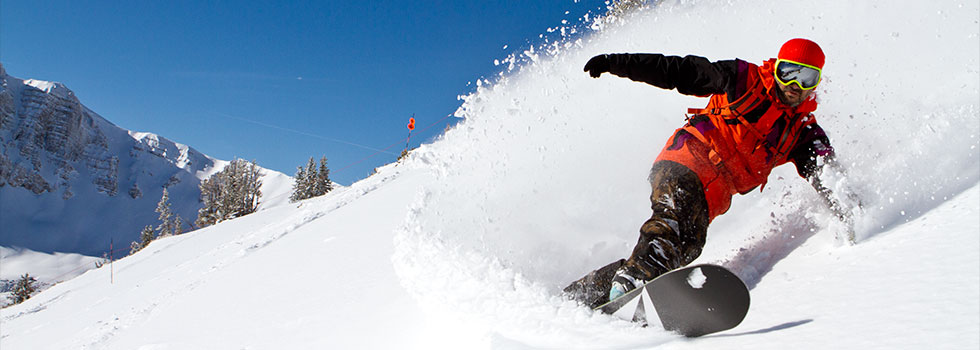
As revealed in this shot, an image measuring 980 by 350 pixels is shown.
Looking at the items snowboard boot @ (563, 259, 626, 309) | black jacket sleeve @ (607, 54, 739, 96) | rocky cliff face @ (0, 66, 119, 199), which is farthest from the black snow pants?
rocky cliff face @ (0, 66, 119, 199)

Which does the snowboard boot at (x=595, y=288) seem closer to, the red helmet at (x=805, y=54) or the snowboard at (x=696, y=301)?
the snowboard at (x=696, y=301)

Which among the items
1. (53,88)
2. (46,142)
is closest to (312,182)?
(46,142)

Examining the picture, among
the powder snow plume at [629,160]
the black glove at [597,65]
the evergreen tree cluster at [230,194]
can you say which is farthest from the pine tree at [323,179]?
the black glove at [597,65]

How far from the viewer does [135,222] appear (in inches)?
6171

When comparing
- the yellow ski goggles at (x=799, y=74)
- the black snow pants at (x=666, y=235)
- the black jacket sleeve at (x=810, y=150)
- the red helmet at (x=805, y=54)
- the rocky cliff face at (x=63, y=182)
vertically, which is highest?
the rocky cliff face at (x=63, y=182)

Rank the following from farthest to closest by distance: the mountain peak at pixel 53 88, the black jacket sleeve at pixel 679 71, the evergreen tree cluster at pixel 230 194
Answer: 1. the mountain peak at pixel 53 88
2. the evergreen tree cluster at pixel 230 194
3. the black jacket sleeve at pixel 679 71

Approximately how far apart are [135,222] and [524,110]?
189 m

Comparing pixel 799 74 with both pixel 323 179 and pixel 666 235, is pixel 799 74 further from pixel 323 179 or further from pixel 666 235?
pixel 323 179

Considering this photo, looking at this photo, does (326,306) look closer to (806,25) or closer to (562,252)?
(562,252)

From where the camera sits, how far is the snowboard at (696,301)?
5.87ft

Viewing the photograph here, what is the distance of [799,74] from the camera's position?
2553 millimetres

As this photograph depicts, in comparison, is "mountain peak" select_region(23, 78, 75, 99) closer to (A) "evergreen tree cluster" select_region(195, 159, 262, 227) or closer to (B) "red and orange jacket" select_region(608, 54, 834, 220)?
(A) "evergreen tree cluster" select_region(195, 159, 262, 227)

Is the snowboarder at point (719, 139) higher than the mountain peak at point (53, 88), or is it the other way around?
the mountain peak at point (53, 88)

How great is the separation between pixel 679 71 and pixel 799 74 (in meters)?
0.58
